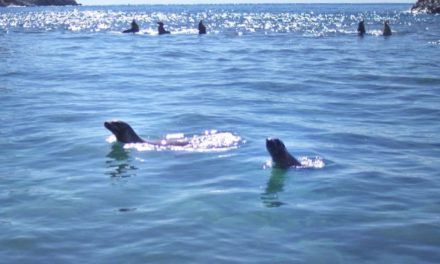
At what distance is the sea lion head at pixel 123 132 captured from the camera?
1309 centimetres

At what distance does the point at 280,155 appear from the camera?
1123 cm

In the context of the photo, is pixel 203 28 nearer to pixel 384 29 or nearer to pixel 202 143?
pixel 384 29

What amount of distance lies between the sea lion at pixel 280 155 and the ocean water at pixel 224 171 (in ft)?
0.83

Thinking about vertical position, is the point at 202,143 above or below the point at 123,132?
below

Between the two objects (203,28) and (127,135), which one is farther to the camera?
(203,28)

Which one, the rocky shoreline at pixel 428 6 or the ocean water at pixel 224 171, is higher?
the ocean water at pixel 224 171

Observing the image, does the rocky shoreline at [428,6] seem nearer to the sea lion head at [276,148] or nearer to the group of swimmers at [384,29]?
the group of swimmers at [384,29]

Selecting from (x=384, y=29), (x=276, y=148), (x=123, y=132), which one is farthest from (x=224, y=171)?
(x=384, y=29)

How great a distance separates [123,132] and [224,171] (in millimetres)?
2994

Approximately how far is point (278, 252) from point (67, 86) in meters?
16.1

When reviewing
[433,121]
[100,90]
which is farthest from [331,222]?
[100,90]

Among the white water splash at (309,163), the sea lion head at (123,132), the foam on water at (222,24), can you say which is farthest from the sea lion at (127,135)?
the foam on water at (222,24)

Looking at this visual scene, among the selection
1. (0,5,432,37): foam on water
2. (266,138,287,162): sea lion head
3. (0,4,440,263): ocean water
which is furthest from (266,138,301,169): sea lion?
(0,5,432,37): foam on water

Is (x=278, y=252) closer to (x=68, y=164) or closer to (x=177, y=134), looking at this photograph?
(x=68, y=164)
